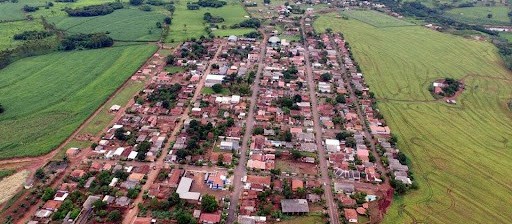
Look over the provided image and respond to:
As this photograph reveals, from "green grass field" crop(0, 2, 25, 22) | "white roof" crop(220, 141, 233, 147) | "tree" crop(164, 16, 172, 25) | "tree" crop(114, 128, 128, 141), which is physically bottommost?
"white roof" crop(220, 141, 233, 147)

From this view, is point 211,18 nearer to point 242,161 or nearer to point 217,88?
point 217,88

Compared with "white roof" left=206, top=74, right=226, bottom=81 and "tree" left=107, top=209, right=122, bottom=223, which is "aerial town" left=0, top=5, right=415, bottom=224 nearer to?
"tree" left=107, top=209, right=122, bottom=223

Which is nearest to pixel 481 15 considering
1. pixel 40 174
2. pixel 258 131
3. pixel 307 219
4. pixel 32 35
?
pixel 258 131

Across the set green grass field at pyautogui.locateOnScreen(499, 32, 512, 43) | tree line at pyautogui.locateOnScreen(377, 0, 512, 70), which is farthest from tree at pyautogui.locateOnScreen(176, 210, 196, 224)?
green grass field at pyautogui.locateOnScreen(499, 32, 512, 43)

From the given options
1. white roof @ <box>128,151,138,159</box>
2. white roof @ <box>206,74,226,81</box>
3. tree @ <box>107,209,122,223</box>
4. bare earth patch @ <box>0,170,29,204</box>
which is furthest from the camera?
white roof @ <box>206,74,226,81</box>

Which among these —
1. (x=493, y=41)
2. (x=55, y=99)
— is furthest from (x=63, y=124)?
(x=493, y=41)

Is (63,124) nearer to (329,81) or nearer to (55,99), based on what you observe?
(55,99)
